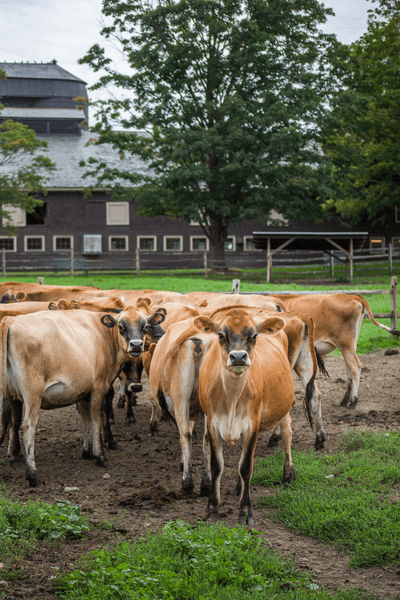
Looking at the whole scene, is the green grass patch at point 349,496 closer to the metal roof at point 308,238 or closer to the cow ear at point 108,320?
the cow ear at point 108,320

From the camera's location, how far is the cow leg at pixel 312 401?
720 cm

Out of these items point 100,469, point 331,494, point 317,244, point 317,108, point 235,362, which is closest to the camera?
point 235,362

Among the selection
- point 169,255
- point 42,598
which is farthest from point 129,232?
point 42,598

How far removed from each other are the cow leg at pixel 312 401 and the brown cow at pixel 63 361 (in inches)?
78.4

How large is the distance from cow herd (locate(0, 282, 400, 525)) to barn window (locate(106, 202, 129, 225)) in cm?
3110

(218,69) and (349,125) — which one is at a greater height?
(218,69)

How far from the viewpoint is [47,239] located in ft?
128

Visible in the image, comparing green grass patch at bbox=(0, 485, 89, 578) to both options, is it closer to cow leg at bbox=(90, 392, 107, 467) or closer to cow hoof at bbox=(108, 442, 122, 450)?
cow leg at bbox=(90, 392, 107, 467)

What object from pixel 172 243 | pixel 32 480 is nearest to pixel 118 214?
pixel 172 243

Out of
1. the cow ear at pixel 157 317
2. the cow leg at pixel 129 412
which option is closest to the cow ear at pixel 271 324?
the cow ear at pixel 157 317

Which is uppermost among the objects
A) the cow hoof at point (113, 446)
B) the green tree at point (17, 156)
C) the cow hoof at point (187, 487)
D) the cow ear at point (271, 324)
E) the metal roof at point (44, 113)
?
the metal roof at point (44, 113)

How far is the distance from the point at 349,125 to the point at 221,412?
2685 cm

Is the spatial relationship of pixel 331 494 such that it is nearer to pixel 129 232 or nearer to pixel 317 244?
pixel 317 244

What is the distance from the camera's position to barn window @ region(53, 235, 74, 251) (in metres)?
38.9
